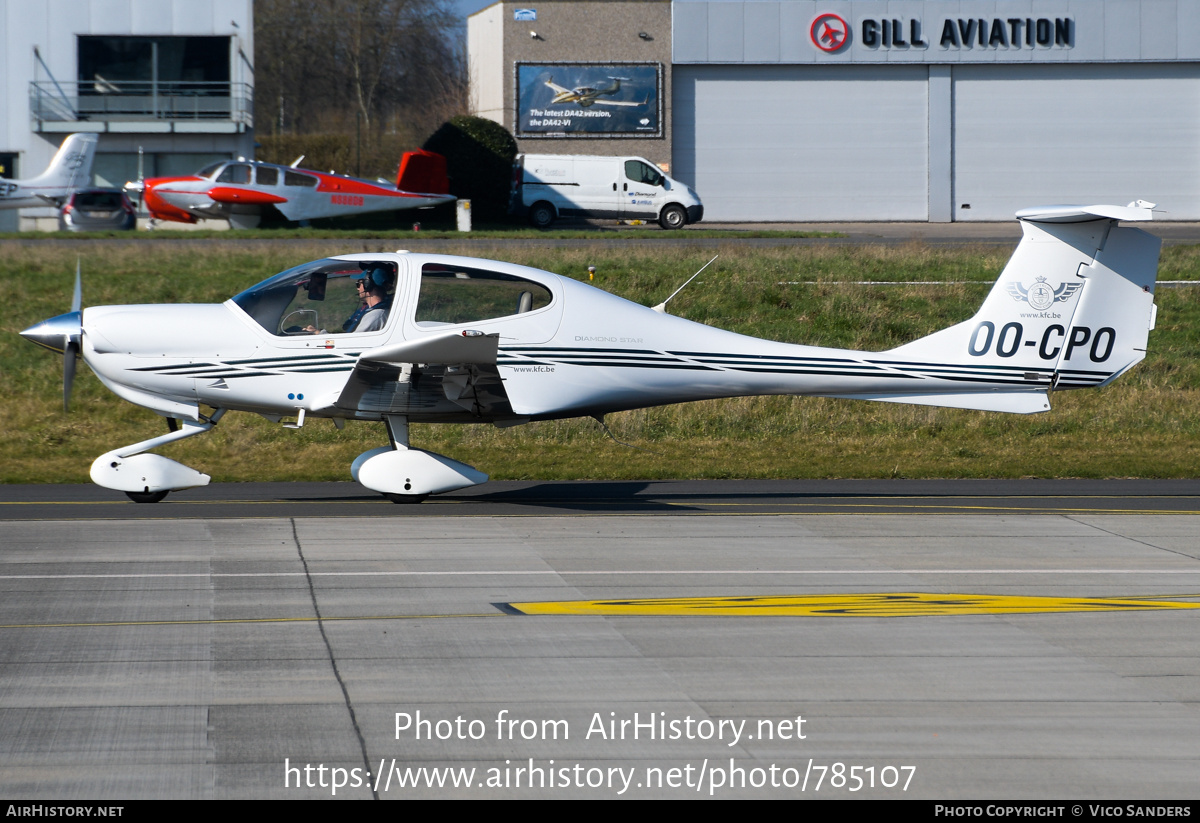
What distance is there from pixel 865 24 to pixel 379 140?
2400 centimetres

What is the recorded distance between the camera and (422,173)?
35.1 metres

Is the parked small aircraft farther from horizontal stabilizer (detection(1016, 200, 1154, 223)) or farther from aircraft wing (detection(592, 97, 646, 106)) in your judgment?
horizontal stabilizer (detection(1016, 200, 1154, 223))

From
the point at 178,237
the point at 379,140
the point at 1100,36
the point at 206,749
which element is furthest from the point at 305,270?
the point at 379,140

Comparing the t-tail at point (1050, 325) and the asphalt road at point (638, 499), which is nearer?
the t-tail at point (1050, 325)

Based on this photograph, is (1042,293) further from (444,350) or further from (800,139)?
(800,139)

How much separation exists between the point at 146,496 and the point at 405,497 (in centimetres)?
239

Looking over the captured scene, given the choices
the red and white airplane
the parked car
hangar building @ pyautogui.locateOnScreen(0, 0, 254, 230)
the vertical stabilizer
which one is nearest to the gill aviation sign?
the red and white airplane

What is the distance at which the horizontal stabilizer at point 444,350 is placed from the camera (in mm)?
10320

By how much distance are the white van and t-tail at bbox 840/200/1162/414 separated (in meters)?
26.4

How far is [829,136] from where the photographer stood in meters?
45.3

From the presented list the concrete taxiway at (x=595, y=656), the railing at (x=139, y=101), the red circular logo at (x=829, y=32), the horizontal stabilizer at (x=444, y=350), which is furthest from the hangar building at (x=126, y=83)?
the horizontal stabilizer at (x=444, y=350)

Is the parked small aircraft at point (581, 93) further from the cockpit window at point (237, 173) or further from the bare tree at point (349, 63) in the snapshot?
the bare tree at point (349, 63)

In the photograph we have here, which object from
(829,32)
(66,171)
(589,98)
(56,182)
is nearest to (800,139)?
(829,32)

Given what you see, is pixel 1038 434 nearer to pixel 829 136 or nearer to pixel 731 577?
pixel 731 577
